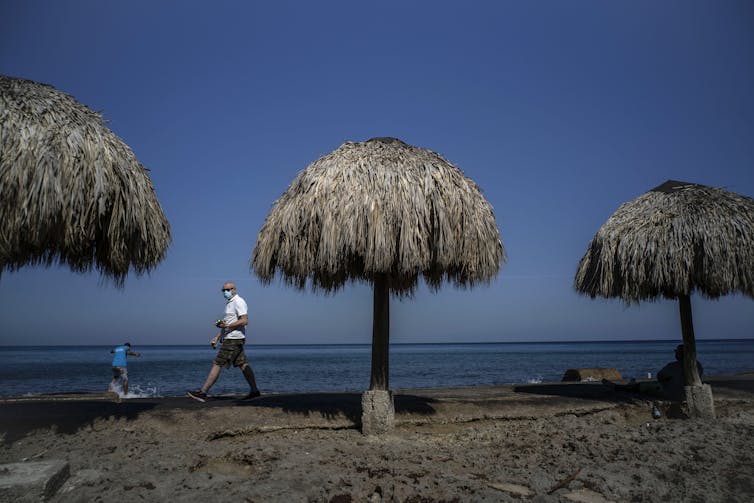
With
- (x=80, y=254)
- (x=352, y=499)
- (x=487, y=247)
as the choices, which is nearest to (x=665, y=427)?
(x=487, y=247)

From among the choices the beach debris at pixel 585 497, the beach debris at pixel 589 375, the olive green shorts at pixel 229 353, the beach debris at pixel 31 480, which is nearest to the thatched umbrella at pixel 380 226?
the olive green shorts at pixel 229 353

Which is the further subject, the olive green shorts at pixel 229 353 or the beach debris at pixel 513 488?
the olive green shorts at pixel 229 353

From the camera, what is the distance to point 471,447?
6.39m

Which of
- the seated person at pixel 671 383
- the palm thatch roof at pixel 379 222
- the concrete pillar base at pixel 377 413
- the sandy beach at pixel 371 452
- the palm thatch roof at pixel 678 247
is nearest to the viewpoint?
the sandy beach at pixel 371 452

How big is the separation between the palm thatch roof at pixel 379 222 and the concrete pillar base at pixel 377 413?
157cm

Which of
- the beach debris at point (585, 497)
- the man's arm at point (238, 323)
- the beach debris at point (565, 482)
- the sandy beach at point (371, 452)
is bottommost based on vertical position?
the beach debris at point (585, 497)

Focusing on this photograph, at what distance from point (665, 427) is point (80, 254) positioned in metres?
8.52

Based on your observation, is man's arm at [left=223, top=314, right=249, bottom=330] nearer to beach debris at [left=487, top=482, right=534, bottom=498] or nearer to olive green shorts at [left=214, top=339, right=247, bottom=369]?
olive green shorts at [left=214, top=339, right=247, bottom=369]

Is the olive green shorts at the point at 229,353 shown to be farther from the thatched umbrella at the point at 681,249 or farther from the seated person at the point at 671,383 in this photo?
the seated person at the point at 671,383

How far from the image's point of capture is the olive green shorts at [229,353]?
728cm

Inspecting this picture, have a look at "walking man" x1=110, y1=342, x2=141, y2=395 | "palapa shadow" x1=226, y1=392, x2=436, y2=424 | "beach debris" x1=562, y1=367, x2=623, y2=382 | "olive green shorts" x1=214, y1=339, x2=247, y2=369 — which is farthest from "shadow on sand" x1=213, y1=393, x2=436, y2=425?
"beach debris" x1=562, y1=367, x2=623, y2=382

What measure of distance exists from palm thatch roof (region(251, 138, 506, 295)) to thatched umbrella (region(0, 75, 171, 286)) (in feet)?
5.25

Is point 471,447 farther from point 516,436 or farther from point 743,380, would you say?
point 743,380

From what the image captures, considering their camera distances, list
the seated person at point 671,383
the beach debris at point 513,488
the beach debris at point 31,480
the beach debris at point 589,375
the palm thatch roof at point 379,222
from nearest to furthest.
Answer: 1. the beach debris at point 31,480
2. the beach debris at point 513,488
3. the palm thatch roof at point 379,222
4. the seated person at point 671,383
5. the beach debris at point 589,375
